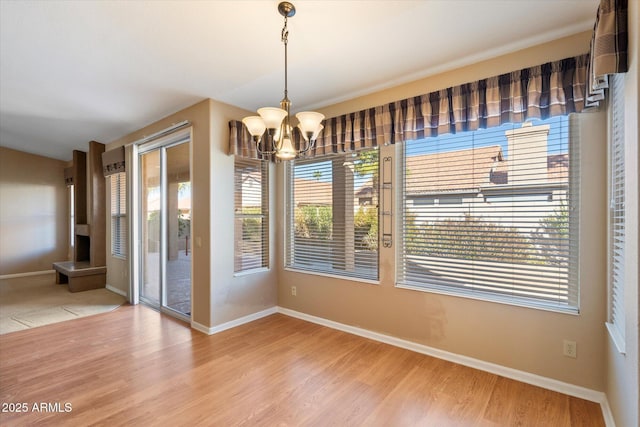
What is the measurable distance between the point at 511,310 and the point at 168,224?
402 centimetres

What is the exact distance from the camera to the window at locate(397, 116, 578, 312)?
232 centimetres

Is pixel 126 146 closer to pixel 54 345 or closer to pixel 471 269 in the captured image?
pixel 54 345

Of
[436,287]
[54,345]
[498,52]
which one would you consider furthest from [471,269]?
[54,345]

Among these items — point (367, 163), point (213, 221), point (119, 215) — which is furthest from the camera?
point (119, 215)

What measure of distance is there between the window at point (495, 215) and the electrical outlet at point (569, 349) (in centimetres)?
24

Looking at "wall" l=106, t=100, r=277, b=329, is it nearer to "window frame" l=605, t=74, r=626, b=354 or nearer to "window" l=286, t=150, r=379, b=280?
→ "window" l=286, t=150, r=379, b=280

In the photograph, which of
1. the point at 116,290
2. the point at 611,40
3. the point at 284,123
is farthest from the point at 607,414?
the point at 116,290

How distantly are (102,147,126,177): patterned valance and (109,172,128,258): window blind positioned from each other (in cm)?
10

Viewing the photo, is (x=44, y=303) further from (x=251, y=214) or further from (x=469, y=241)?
(x=469, y=241)

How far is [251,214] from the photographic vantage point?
3.93m

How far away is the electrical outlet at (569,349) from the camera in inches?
88.3

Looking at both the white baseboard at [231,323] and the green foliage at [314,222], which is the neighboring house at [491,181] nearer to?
the green foliage at [314,222]

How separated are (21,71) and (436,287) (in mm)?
4311

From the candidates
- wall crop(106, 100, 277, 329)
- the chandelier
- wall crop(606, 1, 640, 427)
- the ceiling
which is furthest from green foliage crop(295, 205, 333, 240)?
wall crop(606, 1, 640, 427)
